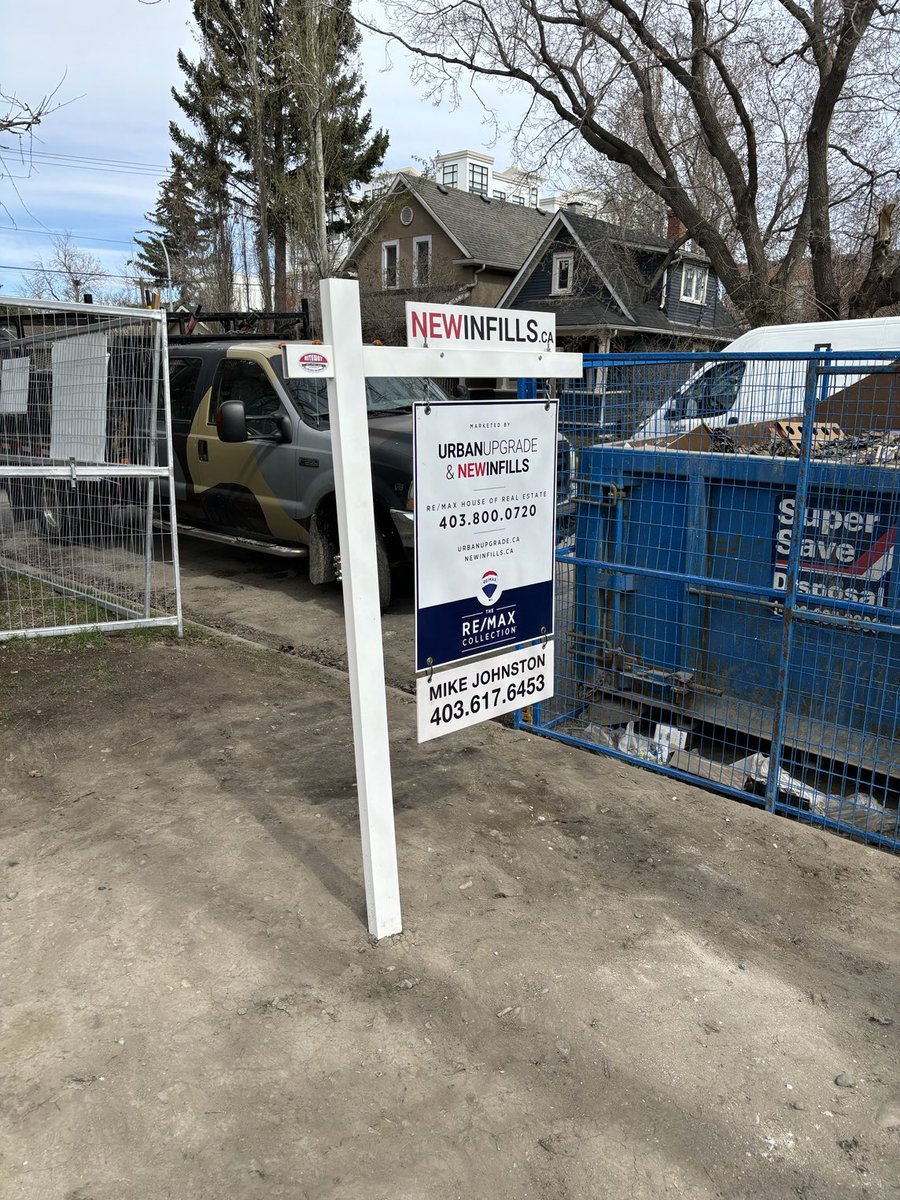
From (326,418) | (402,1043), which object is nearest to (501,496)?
(402,1043)

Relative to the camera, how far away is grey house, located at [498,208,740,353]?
25344mm

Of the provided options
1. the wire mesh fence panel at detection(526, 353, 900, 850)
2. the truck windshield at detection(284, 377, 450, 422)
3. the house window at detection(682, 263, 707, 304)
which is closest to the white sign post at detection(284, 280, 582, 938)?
the wire mesh fence panel at detection(526, 353, 900, 850)

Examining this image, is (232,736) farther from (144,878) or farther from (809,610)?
(809,610)

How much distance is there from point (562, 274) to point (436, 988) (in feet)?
90.7

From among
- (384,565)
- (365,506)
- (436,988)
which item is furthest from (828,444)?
(384,565)

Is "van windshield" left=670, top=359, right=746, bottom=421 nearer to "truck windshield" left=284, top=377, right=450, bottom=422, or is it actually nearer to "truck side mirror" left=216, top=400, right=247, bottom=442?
"truck windshield" left=284, top=377, right=450, bottom=422

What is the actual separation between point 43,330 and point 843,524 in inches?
262

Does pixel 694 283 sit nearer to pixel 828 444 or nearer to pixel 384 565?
pixel 384 565

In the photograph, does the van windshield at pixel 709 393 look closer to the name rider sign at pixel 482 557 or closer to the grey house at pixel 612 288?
the name rider sign at pixel 482 557

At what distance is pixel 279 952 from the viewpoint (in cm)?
309

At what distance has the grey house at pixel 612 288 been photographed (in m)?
25.3

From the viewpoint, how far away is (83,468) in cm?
626

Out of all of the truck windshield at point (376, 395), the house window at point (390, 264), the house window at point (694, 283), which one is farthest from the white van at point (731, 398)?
the house window at point (390, 264)

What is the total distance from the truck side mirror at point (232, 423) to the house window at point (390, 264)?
25.9m
